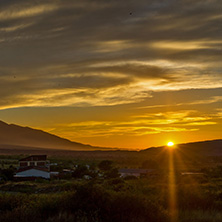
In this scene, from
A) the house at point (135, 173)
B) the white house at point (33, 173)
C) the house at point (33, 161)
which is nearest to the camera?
the house at point (135, 173)

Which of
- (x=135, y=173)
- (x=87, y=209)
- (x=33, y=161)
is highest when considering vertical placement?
(x=33, y=161)

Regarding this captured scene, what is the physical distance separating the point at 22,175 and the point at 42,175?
3.95 metres

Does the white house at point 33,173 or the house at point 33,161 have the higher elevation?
the house at point 33,161

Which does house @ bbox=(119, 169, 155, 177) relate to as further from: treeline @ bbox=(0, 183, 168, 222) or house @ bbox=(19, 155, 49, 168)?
treeline @ bbox=(0, 183, 168, 222)

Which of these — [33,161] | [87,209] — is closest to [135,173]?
[33,161]

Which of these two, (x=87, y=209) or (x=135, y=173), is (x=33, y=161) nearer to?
(x=135, y=173)

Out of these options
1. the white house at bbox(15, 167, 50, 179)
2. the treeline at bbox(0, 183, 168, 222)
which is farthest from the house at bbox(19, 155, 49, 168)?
the treeline at bbox(0, 183, 168, 222)

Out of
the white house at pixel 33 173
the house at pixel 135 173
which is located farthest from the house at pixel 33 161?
the house at pixel 135 173

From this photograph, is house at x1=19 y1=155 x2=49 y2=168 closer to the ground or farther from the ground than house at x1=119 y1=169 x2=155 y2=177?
farther from the ground

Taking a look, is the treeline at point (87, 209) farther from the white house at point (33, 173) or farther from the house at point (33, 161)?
the house at point (33, 161)

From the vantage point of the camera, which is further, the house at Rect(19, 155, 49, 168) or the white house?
the house at Rect(19, 155, 49, 168)

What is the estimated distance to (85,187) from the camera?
45.6ft

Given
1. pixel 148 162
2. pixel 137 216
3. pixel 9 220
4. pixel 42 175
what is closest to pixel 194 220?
pixel 137 216

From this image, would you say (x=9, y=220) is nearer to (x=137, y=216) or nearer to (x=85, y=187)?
(x=85, y=187)
